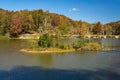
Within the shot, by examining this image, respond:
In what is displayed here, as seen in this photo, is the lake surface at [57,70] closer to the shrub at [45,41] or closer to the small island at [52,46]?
the small island at [52,46]

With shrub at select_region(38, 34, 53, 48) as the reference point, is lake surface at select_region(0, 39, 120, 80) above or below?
below

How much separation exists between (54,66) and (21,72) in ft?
14.3

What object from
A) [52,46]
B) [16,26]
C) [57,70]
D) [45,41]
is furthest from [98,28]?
[57,70]

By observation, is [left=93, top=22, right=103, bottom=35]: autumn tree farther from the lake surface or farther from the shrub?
the lake surface

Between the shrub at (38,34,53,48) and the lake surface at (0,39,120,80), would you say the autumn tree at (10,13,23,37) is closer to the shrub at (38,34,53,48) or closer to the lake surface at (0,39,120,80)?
the shrub at (38,34,53,48)

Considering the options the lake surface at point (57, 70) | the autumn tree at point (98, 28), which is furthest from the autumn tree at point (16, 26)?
the lake surface at point (57, 70)

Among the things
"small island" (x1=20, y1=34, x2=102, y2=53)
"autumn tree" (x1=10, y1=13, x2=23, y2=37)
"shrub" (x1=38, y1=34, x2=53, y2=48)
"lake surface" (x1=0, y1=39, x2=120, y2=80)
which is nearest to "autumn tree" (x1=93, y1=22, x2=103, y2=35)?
"autumn tree" (x1=10, y1=13, x2=23, y2=37)

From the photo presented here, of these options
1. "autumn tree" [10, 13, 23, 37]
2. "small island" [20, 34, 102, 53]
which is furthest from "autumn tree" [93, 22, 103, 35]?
"small island" [20, 34, 102, 53]

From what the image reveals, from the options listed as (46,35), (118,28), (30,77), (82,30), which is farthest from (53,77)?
(118,28)

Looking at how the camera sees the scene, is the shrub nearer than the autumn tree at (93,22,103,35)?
Yes

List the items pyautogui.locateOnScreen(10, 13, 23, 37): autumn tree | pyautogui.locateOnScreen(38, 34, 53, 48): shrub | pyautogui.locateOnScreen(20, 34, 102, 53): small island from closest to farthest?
pyautogui.locateOnScreen(20, 34, 102, 53): small island < pyautogui.locateOnScreen(38, 34, 53, 48): shrub < pyautogui.locateOnScreen(10, 13, 23, 37): autumn tree

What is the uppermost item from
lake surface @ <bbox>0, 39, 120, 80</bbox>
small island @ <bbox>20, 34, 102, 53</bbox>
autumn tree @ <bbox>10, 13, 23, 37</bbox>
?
autumn tree @ <bbox>10, 13, 23, 37</bbox>

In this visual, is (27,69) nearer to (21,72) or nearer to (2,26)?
(21,72)

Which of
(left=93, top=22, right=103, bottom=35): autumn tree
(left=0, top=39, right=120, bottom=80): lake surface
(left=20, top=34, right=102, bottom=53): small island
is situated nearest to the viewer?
(left=0, top=39, right=120, bottom=80): lake surface
